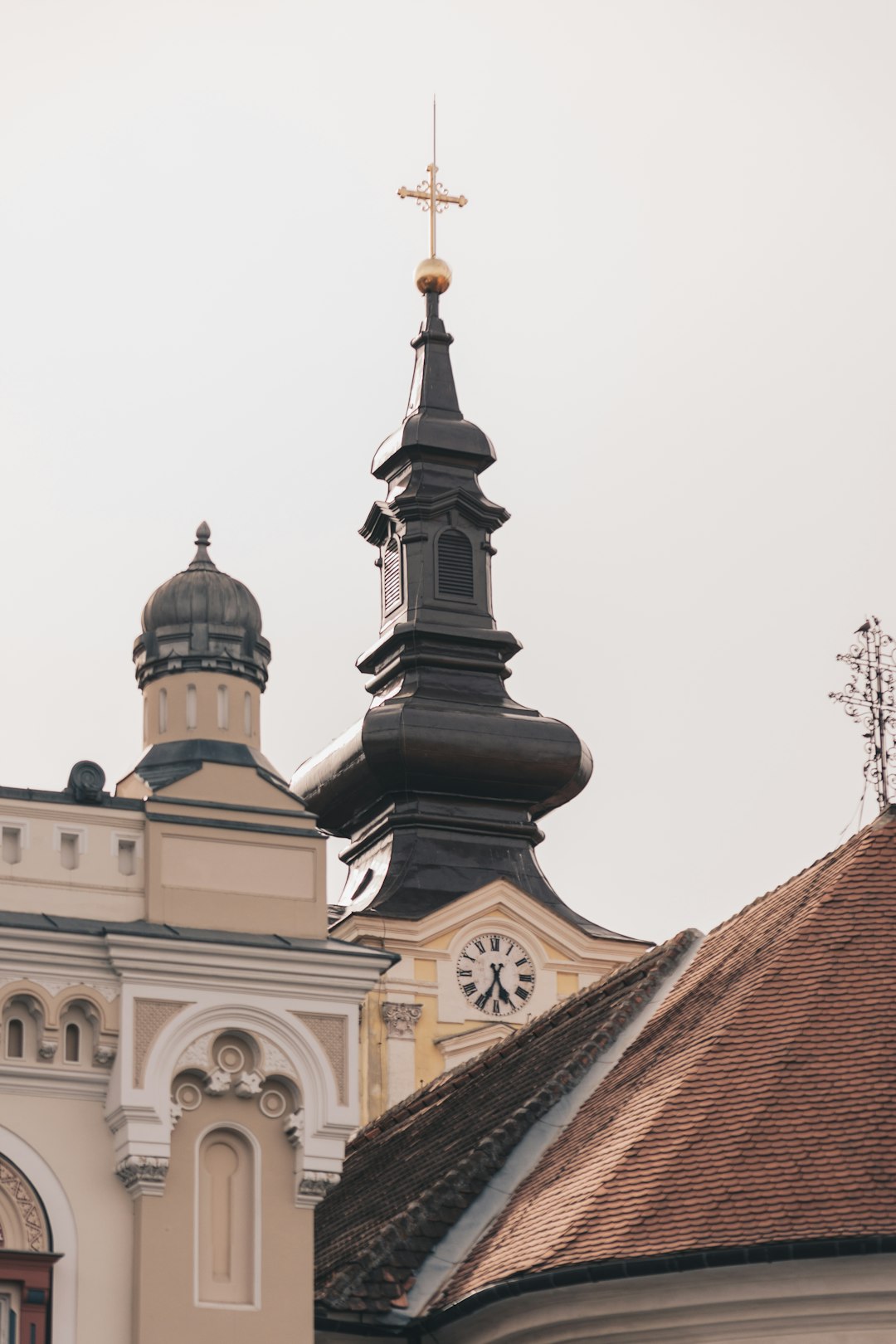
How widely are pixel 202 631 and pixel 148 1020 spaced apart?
9.36 ft

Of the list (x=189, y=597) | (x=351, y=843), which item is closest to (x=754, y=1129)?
(x=189, y=597)

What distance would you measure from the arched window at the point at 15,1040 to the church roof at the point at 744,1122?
2.90 m

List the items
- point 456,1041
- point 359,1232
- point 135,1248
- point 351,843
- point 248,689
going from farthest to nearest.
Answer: point 351,843, point 456,1041, point 359,1232, point 248,689, point 135,1248

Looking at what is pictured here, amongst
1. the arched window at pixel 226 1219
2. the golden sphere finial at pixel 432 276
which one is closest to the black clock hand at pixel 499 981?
the golden sphere finial at pixel 432 276

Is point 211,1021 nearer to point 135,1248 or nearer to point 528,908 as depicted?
point 135,1248

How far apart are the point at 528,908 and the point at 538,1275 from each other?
23747 millimetres

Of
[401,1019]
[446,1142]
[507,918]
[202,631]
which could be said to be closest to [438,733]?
[507,918]

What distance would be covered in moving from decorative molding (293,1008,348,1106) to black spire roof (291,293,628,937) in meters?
22.2

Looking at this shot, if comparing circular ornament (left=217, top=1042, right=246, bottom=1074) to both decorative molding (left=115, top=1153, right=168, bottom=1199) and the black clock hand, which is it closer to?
decorative molding (left=115, top=1153, right=168, bottom=1199)

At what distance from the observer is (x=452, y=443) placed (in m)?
45.7

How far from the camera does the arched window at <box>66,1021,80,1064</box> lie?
20.1 m

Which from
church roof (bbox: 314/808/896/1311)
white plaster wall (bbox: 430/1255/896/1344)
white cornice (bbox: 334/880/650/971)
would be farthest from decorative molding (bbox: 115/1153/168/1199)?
white cornice (bbox: 334/880/650/971)

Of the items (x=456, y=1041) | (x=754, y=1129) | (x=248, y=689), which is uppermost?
(x=456, y=1041)

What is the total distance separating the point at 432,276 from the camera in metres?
48.5
